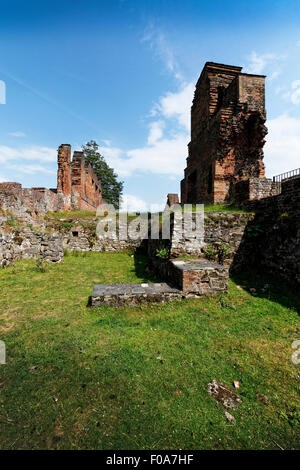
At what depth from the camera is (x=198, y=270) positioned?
15.0 feet

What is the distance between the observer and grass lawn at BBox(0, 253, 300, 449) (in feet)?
6.01

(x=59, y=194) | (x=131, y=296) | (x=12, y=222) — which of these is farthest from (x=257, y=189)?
(x=59, y=194)

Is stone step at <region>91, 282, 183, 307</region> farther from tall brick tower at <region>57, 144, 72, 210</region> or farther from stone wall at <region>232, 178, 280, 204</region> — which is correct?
tall brick tower at <region>57, 144, 72, 210</region>

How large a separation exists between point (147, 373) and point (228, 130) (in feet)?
39.0

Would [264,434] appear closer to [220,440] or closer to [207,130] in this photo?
[220,440]

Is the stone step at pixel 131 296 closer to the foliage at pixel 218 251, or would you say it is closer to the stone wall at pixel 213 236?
the stone wall at pixel 213 236

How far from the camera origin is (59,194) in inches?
591

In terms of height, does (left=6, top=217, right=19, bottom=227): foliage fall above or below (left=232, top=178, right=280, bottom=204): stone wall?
below

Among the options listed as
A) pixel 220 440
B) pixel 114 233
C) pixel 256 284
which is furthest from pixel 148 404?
pixel 114 233

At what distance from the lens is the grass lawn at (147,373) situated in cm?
183

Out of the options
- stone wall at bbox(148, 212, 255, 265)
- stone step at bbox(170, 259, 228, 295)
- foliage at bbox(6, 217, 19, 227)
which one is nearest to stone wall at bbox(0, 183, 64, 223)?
foliage at bbox(6, 217, 19, 227)

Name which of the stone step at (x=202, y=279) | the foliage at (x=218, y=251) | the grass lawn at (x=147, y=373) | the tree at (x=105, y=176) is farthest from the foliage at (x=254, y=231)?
the tree at (x=105, y=176)

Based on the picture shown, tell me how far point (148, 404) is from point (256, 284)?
15.4 ft

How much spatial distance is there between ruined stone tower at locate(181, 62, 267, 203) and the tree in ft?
73.4
